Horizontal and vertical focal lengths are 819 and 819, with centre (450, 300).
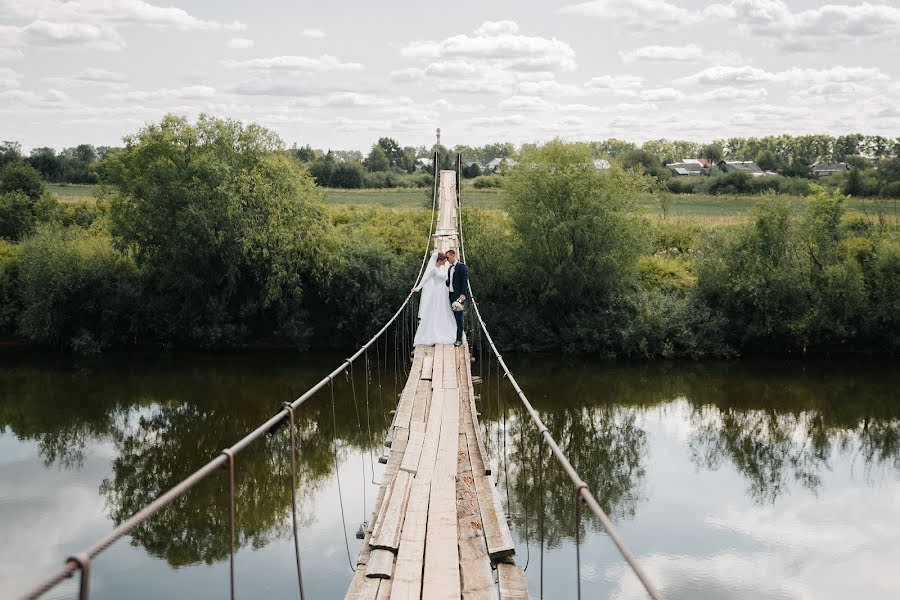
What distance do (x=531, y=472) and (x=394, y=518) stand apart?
841 cm

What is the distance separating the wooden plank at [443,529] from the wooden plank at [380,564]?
7.0 inches

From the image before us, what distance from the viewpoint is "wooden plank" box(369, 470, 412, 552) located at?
13.8 ft

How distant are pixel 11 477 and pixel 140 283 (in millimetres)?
9004

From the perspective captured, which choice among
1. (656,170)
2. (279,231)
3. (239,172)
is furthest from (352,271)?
(656,170)

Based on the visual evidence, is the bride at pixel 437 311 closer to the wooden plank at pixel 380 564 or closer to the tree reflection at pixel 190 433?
the tree reflection at pixel 190 433

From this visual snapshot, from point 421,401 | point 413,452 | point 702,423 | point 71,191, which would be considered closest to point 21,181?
point 71,191

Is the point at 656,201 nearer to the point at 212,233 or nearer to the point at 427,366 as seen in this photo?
the point at 212,233

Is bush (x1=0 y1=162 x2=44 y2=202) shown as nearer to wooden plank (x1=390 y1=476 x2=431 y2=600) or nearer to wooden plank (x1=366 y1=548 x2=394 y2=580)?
wooden plank (x1=390 y1=476 x2=431 y2=600)

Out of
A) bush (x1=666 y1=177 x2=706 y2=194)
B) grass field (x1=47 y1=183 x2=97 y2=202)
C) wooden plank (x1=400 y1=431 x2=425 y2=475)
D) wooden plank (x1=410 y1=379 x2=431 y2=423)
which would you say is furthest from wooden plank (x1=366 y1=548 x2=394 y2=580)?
bush (x1=666 y1=177 x2=706 y2=194)

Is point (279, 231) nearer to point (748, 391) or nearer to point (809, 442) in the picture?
point (748, 391)

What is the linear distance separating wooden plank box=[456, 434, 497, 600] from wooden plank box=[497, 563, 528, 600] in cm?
6

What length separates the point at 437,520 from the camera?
14.8 ft

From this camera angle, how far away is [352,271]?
2075cm

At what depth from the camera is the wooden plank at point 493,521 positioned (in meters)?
4.22
